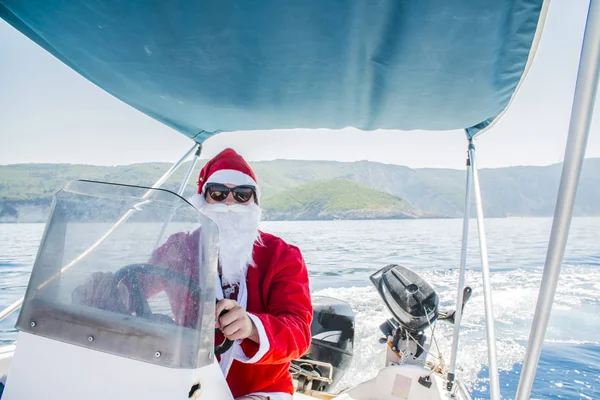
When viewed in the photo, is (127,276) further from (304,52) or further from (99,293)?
(304,52)

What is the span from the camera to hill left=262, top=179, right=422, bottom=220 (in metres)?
56.3

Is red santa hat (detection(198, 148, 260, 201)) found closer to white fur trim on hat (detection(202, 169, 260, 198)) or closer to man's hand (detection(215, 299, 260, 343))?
white fur trim on hat (detection(202, 169, 260, 198))

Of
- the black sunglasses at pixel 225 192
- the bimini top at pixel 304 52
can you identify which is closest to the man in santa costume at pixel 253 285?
the black sunglasses at pixel 225 192

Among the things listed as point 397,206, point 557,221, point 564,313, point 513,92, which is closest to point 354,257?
point 564,313

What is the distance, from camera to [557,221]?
89cm

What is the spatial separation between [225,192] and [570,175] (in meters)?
1.19

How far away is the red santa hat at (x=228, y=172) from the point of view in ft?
5.36

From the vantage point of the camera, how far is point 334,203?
64.0 metres

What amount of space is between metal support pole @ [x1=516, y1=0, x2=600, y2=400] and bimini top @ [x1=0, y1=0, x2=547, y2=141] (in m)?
0.46

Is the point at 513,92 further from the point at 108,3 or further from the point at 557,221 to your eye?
the point at 108,3

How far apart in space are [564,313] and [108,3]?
313 inches

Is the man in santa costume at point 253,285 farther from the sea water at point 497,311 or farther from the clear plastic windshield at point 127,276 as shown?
the sea water at point 497,311

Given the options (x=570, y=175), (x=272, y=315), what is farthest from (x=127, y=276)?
(x=570, y=175)

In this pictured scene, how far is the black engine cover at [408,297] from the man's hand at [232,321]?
1.76m
